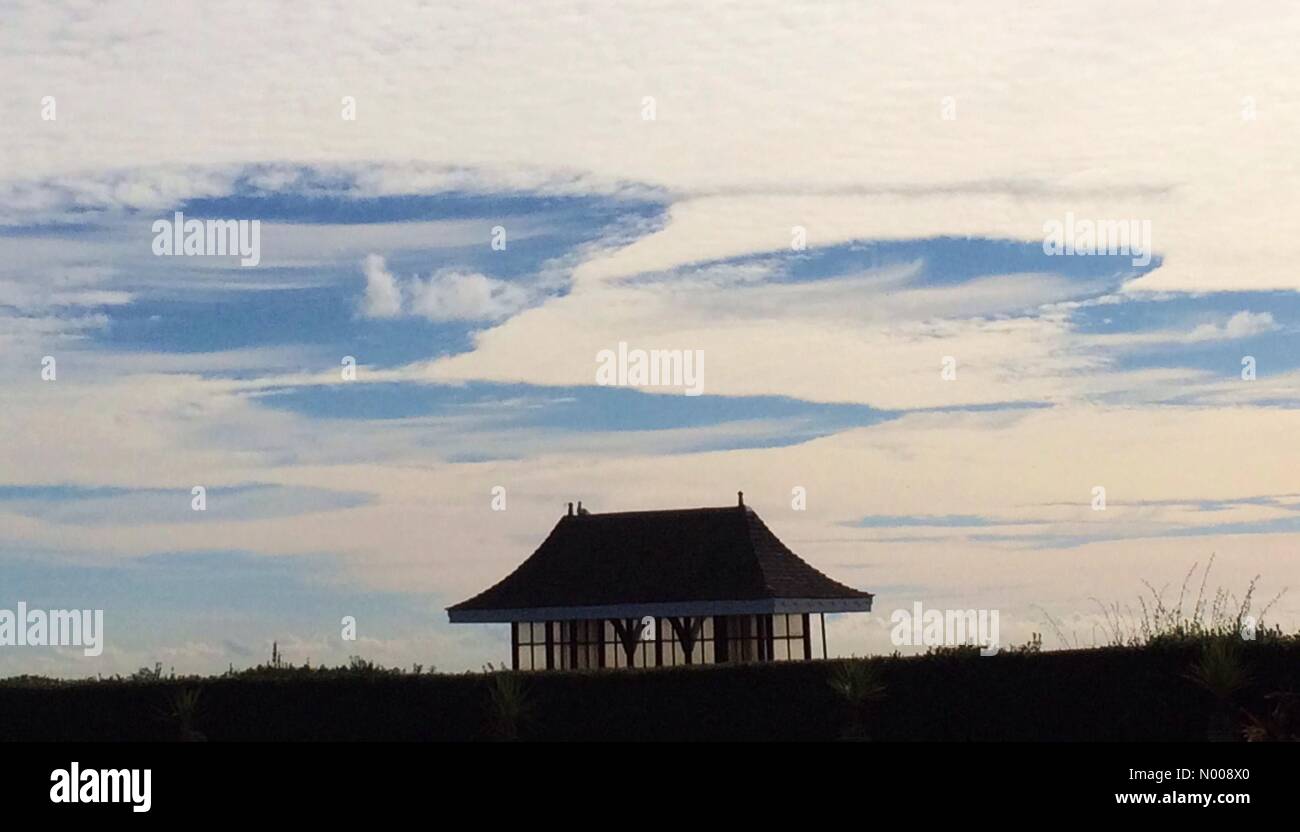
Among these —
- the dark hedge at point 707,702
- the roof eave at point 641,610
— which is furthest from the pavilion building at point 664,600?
the dark hedge at point 707,702

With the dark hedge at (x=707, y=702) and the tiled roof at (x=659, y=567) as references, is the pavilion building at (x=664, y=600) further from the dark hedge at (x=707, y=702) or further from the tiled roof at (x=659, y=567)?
the dark hedge at (x=707, y=702)

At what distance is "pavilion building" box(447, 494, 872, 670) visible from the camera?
4469 centimetres

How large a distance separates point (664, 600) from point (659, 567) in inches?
58.5

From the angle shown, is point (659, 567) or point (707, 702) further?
point (659, 567)

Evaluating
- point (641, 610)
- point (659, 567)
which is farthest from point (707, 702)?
point (659, 567)

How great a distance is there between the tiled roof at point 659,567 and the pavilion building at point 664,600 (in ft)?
0.09

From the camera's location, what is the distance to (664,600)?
44.8m

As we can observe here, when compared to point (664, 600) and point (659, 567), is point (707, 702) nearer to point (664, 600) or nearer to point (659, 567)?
point (664, 600)

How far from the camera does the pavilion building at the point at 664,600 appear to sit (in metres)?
44.7
